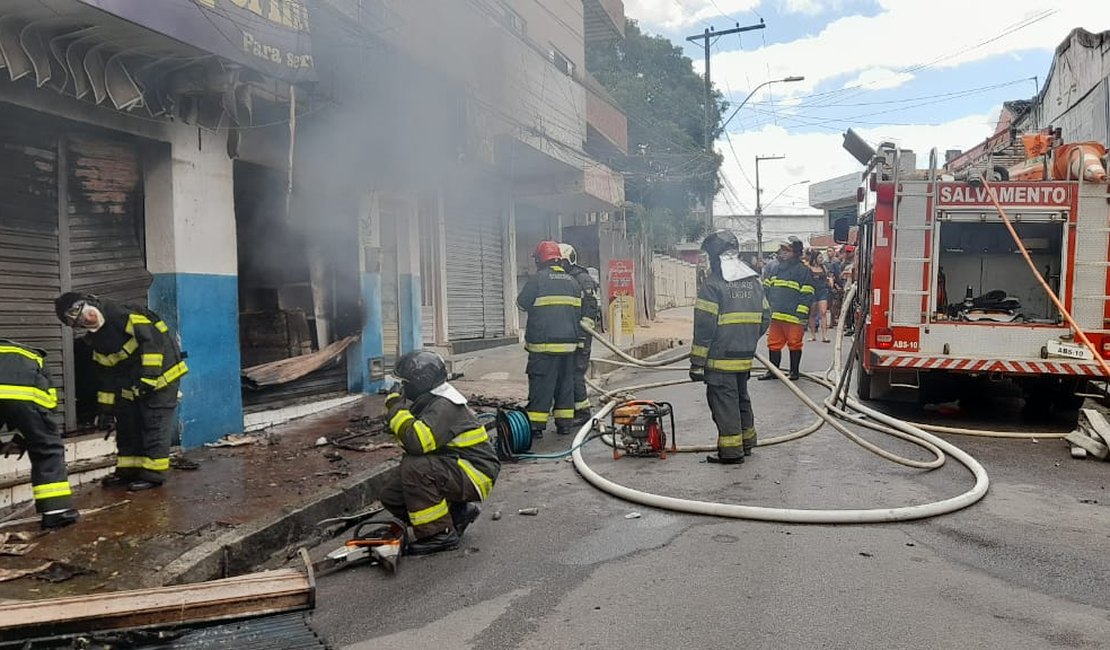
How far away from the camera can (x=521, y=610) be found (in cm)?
329

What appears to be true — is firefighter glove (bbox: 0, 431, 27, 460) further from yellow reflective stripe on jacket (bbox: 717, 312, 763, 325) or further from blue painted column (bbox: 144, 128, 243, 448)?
yellow reflective stripe on jacket (bbox: 717, 312, 763, 325)

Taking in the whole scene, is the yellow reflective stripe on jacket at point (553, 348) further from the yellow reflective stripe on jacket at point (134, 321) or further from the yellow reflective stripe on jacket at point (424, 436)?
Answer: the yellow reflective stripe on jacket at point (134, 321)

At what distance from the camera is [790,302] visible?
949 centimetres

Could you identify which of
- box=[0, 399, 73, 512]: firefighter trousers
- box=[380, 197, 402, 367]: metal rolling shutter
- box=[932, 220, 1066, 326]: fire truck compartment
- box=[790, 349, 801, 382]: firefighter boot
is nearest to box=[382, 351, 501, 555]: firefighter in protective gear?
box=[0, 399, 73, 512]: firefighter trousers

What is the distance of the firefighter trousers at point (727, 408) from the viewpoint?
18.5ft

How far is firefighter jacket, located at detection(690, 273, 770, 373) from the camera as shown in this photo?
18.6ft

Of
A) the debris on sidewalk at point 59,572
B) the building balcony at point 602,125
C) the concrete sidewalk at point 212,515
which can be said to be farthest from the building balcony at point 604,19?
the debris on sidewalk at point 59,572

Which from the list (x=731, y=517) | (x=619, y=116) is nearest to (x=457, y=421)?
(x=731, y=517)

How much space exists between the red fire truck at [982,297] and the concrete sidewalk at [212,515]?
4.60 meters

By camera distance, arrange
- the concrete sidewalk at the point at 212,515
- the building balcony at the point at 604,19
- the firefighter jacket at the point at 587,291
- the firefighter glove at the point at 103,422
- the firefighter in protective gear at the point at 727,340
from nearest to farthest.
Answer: the concrete sidewalk at the point at 212,515 → the firefighter glove at the point at 103,422 → the firefighter in protective gear at the point at 727,340 → the firefighter jacket at the point at 587,291 → the building balcony at the point at 604,19

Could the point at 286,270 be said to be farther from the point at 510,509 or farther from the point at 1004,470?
the point at 1004,470

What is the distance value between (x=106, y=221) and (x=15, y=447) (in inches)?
74.4

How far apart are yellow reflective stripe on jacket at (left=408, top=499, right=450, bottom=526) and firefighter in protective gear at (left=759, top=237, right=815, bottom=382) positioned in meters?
6.23

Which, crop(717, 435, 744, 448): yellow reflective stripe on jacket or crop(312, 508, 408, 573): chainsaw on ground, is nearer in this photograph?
crop(312, 508, 408, 573): chainsaw on ground
